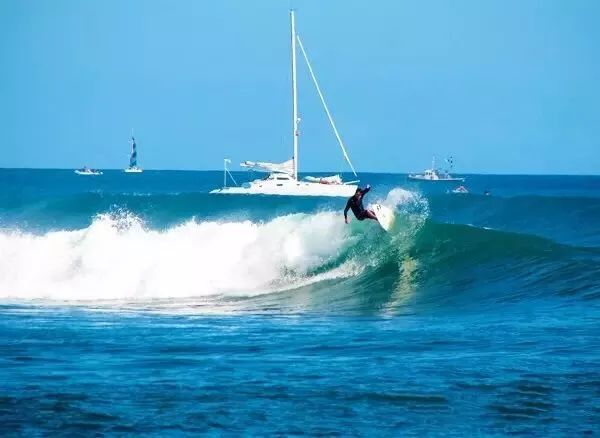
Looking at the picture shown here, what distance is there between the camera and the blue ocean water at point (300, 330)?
9.34 metres

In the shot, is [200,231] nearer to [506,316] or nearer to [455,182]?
[506,316]

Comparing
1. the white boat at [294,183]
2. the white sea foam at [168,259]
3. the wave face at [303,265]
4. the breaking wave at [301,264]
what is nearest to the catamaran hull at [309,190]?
the white boat at [294,183]

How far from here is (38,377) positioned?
1070 centimetres

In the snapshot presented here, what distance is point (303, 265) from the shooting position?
77.8 ft

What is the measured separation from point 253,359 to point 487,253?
11729 millimetres

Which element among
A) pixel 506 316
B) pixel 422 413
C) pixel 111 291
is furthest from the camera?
pixel 111 291

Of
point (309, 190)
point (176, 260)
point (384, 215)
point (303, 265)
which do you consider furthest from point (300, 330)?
point (309, 190)

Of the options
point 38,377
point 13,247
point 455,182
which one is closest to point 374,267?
point 13,247

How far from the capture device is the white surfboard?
25.2m

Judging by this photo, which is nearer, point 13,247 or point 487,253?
point 487,253

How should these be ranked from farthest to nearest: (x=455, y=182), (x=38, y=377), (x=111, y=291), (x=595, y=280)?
(x=455, y=182) < (x=111, y=291) < (x=595, y=280) < (x=38, y=377)

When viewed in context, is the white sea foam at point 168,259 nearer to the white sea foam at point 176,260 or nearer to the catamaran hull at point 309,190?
the white sea foam at point 176,260

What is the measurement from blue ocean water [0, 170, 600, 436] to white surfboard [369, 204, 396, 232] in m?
0.25

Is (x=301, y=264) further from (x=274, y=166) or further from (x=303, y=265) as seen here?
(x=274, y=166)
